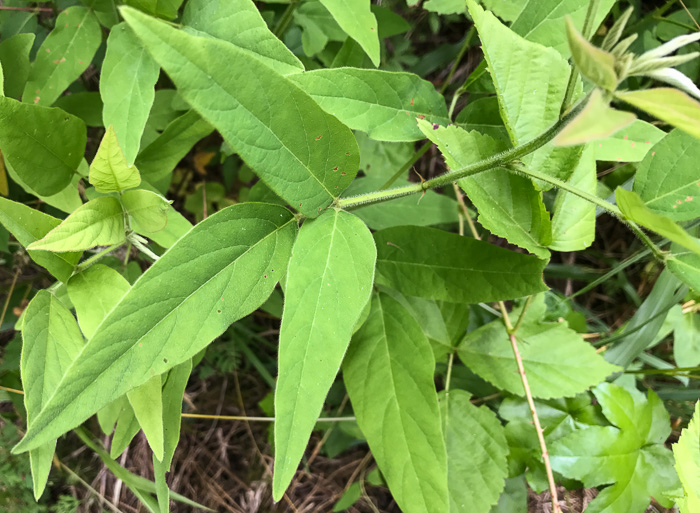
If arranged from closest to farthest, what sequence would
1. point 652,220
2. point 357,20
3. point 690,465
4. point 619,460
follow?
point 652,220
point 357,20
point 690,465
point 619,460

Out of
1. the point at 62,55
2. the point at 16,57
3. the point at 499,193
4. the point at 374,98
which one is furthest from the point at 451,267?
the point at 16,57

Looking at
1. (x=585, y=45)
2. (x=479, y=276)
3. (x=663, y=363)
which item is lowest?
(x=663, y=363)

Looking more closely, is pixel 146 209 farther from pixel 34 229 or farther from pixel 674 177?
pixel 674 177

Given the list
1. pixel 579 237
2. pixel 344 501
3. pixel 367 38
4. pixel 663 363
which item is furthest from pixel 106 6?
pixel 663 363

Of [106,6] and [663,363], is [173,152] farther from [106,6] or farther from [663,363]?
[663,363]

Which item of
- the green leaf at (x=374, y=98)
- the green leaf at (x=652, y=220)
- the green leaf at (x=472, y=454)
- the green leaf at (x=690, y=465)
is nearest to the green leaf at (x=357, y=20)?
the green leaf at (x=374, y=98)

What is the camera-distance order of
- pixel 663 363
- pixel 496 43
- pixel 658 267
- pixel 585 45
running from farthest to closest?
pixel 658 267
pixel 663 363
pixel 496 43
pixel 585 45
